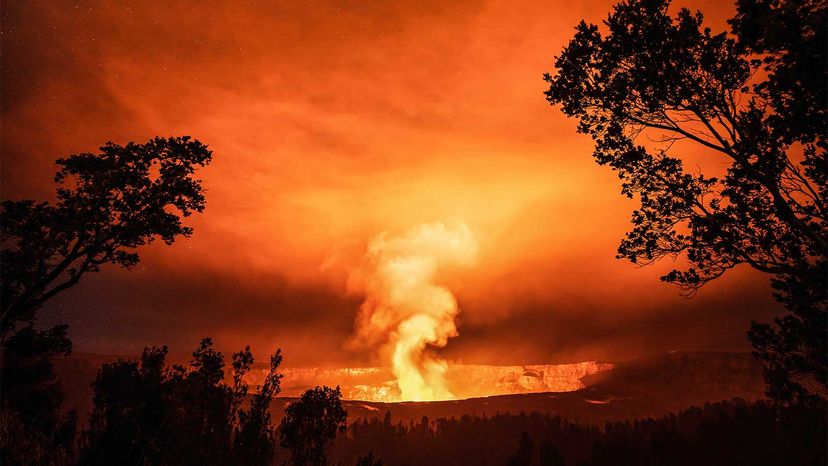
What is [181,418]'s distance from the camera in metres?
11.9

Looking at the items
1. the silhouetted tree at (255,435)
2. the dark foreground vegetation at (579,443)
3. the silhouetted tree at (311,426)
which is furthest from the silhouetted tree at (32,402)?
the dark foreground vegetation at (579,443)

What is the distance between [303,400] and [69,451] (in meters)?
29.3

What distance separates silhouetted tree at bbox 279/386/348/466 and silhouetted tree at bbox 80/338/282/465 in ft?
18.8

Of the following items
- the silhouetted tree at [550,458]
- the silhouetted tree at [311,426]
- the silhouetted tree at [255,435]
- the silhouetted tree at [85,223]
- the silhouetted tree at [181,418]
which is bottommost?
the silhouetted tree at [550,458]

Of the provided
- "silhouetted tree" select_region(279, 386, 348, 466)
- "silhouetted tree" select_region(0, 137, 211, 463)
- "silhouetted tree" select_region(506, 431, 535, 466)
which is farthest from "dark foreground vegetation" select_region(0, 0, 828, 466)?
"silhouetted tree" select_region(506, 431, 535, 466)

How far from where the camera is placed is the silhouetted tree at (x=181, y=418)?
381 inches

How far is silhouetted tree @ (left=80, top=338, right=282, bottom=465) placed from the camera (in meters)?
9.67

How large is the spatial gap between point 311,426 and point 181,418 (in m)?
24.2

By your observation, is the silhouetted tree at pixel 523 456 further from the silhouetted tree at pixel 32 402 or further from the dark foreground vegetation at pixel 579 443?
the silhouetted tree at pixel 32 402

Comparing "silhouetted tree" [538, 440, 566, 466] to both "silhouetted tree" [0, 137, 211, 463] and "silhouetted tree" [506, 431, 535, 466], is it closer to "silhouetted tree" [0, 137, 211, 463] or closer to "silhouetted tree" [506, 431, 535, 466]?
"silhouetted tree" [506, 431, 535, 466]

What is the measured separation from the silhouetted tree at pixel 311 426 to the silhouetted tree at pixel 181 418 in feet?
18.8

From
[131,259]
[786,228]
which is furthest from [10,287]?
[786,228]

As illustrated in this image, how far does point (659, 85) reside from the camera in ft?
40.8

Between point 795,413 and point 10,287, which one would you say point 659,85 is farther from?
point 10,287
